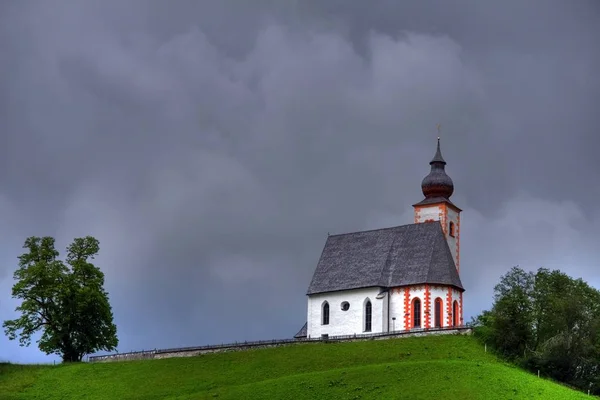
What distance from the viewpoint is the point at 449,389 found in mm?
76750

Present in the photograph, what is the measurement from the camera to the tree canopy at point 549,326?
8694 centimetres

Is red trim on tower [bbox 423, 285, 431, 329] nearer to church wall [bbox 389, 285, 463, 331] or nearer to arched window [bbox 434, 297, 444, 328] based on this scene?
church wall [bbox 389, 285, 463, 331]

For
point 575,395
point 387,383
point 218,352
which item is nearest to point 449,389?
point 387,383

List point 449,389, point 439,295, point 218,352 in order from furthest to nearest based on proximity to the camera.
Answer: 1. point 439,295
2. point 218,352
3. point 449,389

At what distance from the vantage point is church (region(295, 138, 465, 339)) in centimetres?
10525

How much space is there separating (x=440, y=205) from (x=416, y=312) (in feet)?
42.9

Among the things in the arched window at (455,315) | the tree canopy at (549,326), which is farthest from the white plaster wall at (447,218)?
the tree canopy at (549,326)

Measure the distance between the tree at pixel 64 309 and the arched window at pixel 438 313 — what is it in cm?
3123

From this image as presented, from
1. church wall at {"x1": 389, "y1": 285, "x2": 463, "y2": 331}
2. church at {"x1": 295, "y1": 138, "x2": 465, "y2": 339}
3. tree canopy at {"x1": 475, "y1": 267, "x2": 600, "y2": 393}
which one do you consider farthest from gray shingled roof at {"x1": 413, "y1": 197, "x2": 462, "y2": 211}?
tree canopy at {"x1": 475, "y1": 267, "x2": 600, "y2": 393}

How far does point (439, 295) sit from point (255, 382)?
26.4 metres

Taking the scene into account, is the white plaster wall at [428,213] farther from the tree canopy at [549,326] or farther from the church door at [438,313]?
the tree canopy at [549,326]

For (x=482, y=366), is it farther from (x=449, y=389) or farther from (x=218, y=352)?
(x=218, y=352)

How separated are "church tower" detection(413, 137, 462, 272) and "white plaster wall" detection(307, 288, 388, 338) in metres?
9.71

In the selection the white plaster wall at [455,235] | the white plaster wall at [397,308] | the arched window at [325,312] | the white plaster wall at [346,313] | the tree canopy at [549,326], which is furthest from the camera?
the white plaster wall at [455,235]
